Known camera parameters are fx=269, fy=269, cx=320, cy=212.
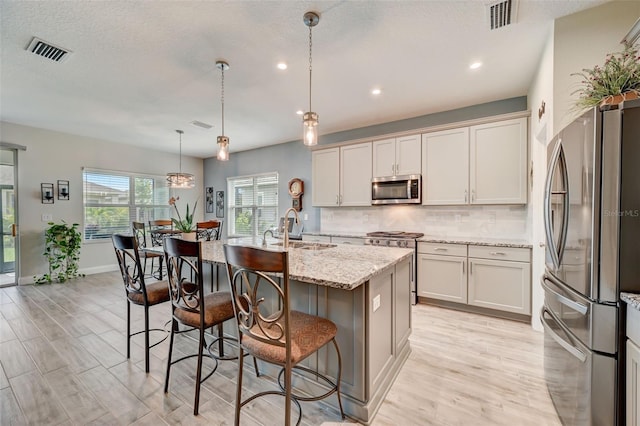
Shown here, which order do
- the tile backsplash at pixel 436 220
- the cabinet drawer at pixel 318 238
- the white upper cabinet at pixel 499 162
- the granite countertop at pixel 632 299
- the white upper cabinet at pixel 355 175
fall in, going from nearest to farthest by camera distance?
the granite countertop at pixel 632 299, the white upper cabinet at pixel 499 162, the tile backsplash at pixel 436 220, the white upper cabinet at pixel 355 175, the cabinet drawer at pixel 318 238

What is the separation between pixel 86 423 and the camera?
5.18ft

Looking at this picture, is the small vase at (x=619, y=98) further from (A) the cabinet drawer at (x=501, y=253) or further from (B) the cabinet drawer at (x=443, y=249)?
(B) the cabinet drawer at (x=443, y=249)

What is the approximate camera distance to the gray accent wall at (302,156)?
12.1ft

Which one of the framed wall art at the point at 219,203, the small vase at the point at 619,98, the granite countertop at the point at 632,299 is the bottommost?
the granite countertop at the point at 632,299

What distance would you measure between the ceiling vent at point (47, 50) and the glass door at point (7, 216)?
3.17 metres

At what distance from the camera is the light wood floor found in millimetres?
1638

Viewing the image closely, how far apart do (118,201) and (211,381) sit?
5354 millimetres

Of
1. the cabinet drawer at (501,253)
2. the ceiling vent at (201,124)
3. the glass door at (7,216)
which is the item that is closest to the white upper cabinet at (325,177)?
the ceiling vent at (201,124)

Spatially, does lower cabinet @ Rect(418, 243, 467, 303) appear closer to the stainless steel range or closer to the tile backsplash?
the stainless steel range

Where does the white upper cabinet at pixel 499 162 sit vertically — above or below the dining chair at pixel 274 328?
above

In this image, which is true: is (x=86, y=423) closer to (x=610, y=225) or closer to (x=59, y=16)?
(x=59, y=16)

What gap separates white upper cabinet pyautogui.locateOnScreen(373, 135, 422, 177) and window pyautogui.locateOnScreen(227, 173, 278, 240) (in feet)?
8.17

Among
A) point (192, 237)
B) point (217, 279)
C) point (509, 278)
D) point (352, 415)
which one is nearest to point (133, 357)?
point (217, 279)

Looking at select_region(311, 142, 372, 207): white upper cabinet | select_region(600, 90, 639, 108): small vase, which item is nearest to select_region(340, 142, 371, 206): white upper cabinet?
select_region(311, 142, 372, 207): white upper cabinet
